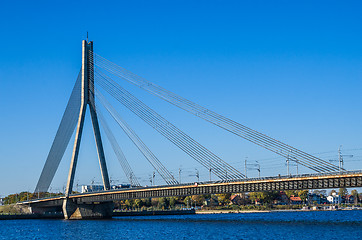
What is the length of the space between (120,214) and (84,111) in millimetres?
51152

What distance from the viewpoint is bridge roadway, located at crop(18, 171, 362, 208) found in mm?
73562

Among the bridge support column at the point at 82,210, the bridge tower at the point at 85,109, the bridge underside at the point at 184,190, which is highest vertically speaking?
Answer: the bridge tower at the point at 85,109

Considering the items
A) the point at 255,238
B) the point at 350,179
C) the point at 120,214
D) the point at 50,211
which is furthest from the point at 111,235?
the point at 50,211

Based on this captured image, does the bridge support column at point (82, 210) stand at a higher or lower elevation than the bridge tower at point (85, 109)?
lower

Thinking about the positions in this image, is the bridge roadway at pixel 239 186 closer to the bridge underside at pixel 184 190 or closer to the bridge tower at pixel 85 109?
the bridge underside at pixel 184 190

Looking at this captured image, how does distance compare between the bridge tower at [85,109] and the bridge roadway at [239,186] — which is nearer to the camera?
the bridge roadway at [239,186]

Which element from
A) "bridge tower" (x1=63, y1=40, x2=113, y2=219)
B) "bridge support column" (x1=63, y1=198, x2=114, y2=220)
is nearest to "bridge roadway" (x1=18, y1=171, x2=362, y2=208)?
"bridge support column" (x1=63, y1=198, x2=114, y2=220)

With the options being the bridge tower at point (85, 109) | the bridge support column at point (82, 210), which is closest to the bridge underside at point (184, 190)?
the bridge support column at point (82, 210)

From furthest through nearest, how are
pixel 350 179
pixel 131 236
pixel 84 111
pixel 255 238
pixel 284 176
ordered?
1. pixel 84 111
2. pixel 284 176
3. pixel 350 179
4. pixel 131 236
5. pixel 255 238

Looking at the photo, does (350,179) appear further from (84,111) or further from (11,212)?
(11,212)

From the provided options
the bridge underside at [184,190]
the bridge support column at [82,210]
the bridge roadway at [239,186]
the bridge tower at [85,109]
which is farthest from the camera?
the bridge support column at [82,210]

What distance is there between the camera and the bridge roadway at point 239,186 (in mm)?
73562

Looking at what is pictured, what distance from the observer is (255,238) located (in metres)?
59.9

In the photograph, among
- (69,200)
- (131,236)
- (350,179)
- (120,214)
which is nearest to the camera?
(131,236)
